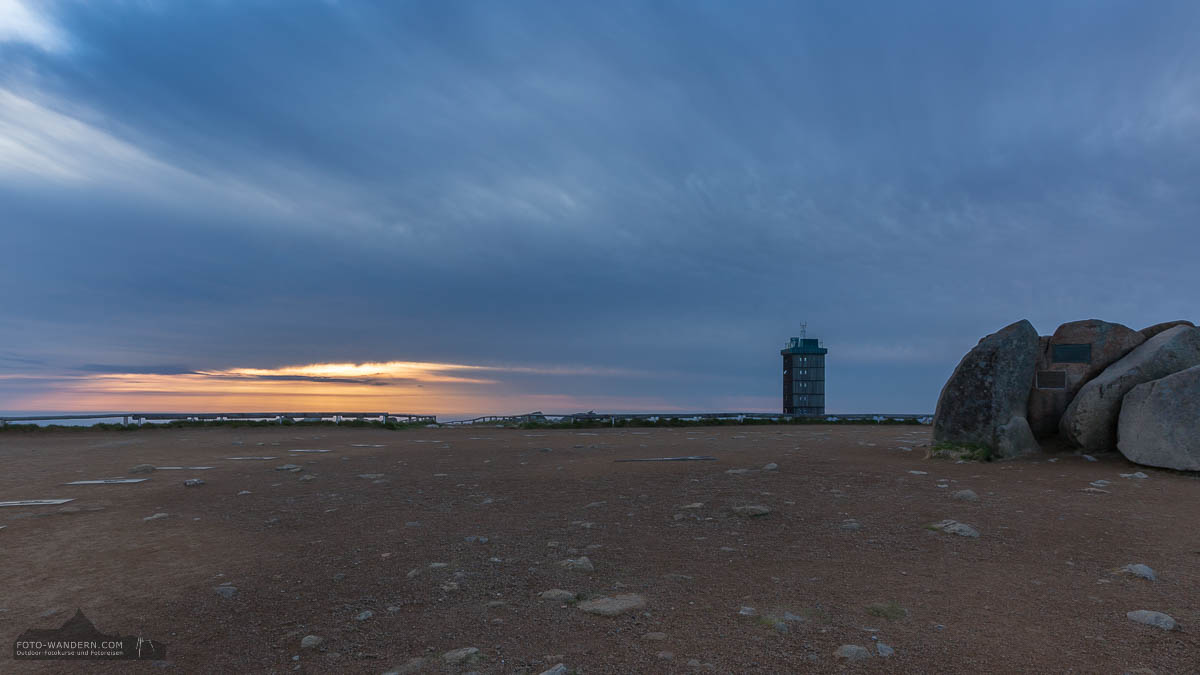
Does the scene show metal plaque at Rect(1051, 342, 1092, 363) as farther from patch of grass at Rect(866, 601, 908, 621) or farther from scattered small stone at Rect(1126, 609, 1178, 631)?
patch of grass at Rect(866, 601, 908, 621)

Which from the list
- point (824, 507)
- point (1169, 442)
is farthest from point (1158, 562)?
point (1169, 442)

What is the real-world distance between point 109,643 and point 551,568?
11.2ft

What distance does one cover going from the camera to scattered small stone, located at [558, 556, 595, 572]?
571cm

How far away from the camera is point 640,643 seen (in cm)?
408

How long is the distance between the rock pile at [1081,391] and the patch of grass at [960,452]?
0.13m

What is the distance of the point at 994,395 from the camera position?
44.7 ft

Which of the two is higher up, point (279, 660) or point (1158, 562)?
point (1158, 562)

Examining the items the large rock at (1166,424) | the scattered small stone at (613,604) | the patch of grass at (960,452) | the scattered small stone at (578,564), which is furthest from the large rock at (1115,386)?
the scattered small stone at (613,604)

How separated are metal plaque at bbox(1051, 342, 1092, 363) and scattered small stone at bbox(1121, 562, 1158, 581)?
1170 cm

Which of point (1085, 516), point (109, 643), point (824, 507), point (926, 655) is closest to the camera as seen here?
point (926, 655)

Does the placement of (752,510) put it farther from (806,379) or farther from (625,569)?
(806,379)

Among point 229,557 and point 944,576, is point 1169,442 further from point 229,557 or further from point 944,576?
point 229,557

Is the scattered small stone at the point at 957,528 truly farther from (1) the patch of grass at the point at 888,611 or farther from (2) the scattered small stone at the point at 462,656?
(2) the scattered small stone at the point at 462,656

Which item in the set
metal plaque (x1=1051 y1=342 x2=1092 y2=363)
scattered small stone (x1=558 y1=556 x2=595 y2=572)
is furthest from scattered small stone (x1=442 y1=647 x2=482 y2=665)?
metal plaque (x1=1051 y1=342 x2=1092 y2=363)
